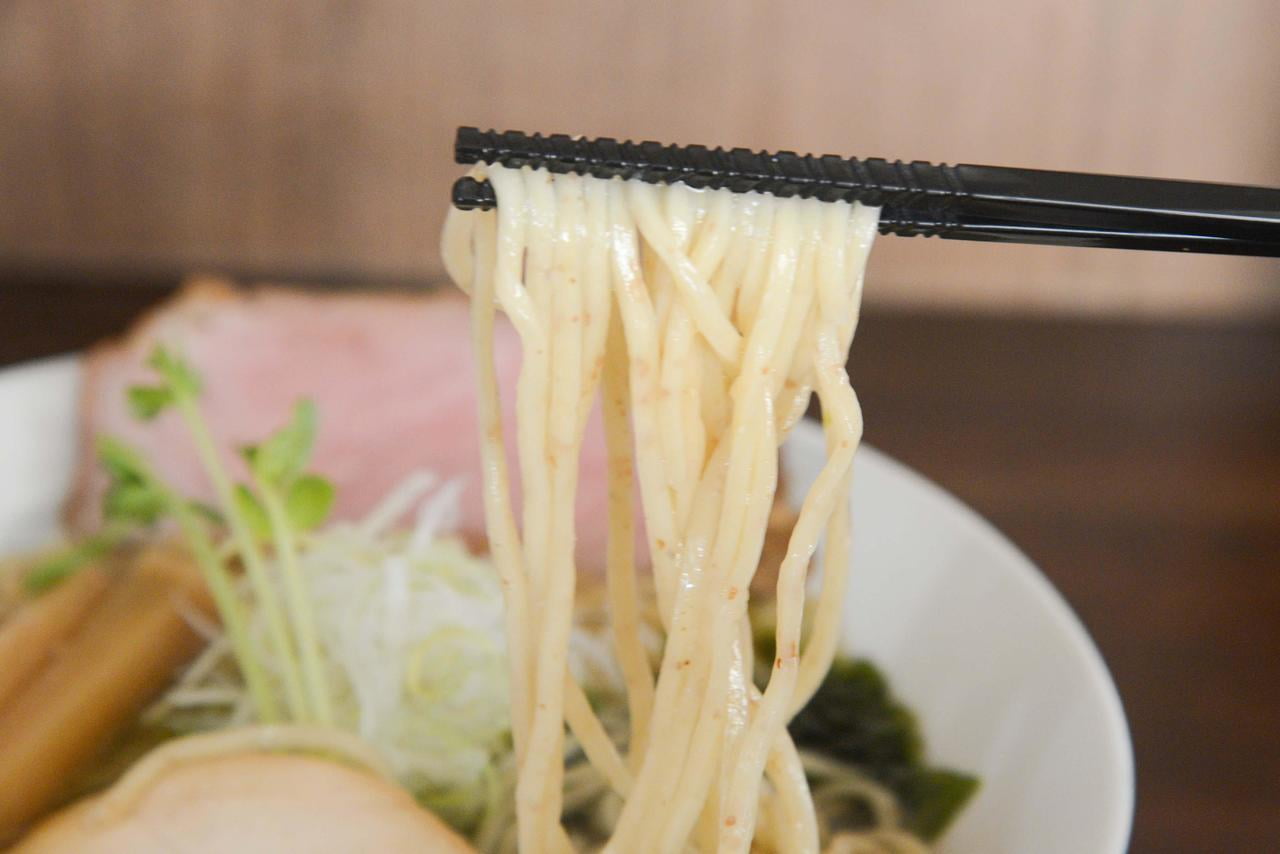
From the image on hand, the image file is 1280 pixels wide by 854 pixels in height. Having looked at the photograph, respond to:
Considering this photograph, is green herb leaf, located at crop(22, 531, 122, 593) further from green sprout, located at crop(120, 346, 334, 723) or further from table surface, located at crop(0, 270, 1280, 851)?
table surface, located at crop(0, 270, 1280, 851)

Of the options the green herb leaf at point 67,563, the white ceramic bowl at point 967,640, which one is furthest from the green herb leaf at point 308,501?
the white ceramic bowl at point 967,640

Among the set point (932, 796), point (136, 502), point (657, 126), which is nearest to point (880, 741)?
point (932, 796)

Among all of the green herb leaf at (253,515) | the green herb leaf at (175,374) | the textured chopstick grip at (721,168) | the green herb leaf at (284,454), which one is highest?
the textured chopstick grip at (721,168)

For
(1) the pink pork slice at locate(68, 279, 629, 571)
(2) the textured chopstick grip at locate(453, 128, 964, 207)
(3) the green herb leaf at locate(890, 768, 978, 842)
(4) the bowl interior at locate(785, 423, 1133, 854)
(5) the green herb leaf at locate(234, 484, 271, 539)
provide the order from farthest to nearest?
(1) the pink pork slice at locate(68, 279, 629, 571)
(5) the green herb leaf at locate(234, 484, 271, 539)
(3) the green herb leaf at locate(890, 768, 978, 842)
(4) the bowl interior at locate(785, 423, 1133, 854)
(2) the textured chopstick grip at locate(453, 128, 964, 207)

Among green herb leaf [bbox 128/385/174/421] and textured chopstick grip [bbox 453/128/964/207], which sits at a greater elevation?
textured chopstick grip [bbox 453/128/964/207]

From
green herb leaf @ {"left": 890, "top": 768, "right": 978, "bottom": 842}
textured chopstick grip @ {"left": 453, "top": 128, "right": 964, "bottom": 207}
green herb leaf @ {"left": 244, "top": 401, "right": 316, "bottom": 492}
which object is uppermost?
textured chopstick grip @ {"left": 453, "top": 128, "right": 964, "bottom": 207}

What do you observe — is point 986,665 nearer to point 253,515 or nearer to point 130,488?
point 253,515

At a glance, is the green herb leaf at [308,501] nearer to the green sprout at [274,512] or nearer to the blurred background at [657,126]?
the green sprout at [274,512]

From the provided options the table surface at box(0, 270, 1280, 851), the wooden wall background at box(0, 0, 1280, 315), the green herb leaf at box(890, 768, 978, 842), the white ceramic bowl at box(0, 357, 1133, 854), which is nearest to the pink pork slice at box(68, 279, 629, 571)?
the white ceramic bowl at box(0, 357, 1133, 854)
